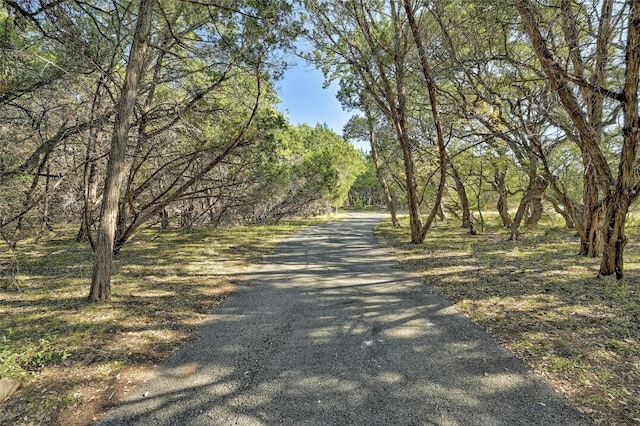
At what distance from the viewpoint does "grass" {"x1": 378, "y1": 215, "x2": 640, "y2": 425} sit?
9.18ft

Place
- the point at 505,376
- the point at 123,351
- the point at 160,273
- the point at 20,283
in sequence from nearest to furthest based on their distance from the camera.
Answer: the point at 505,376, the point at 123,351, the point at 20,283, the point at 160,273

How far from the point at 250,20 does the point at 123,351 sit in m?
5.71

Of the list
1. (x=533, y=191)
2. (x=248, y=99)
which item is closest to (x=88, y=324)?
(x=248, y=99)

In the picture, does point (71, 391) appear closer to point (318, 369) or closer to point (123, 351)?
point (123, 351)

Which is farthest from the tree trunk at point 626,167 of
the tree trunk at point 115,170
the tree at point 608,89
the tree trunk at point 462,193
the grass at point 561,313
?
the tree trunk at point 115,170

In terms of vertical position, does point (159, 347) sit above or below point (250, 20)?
below

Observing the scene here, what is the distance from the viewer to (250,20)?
19.6 ft

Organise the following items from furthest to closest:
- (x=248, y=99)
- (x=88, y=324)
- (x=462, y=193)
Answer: (x=462, y=193)
(x=248, y=99)
(x=88, y=324)

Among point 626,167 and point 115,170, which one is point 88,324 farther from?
point 626,167

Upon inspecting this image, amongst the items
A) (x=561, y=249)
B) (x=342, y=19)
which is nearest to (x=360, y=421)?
(x=561, y=249)

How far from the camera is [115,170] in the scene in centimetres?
491

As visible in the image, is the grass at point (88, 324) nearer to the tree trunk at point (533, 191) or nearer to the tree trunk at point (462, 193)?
the tree trunk at point (462, 193)

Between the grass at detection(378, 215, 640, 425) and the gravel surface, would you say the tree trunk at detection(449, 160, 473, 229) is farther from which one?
the gravel surface

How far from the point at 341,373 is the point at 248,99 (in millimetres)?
7130
